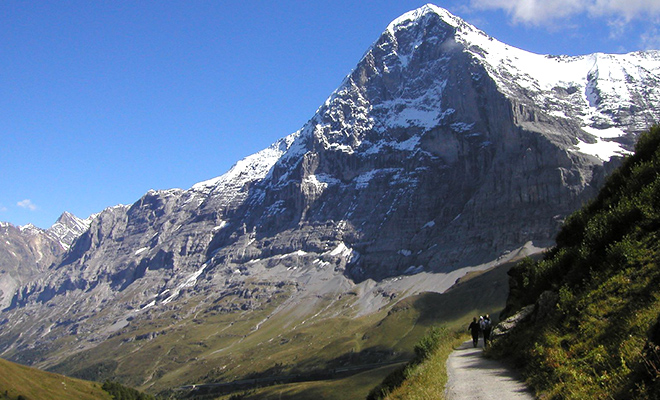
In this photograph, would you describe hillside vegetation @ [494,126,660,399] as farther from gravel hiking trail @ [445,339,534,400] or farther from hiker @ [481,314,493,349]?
hiker @ [481,314,493,349]

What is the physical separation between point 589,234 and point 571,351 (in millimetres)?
10259

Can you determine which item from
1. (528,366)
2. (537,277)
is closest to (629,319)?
(528,366)

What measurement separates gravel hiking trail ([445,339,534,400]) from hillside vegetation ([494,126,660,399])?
670 mm

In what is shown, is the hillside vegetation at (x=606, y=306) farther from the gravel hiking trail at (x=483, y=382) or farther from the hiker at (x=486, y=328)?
the hiker at (x=486, y=328)

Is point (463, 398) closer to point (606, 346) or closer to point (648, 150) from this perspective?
point (606, 346)

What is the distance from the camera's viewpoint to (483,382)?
21016mm

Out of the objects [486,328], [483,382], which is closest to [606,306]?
[483,382]

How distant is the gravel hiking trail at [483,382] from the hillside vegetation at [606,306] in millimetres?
670

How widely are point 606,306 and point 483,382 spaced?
17.7ft

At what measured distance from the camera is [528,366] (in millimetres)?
21031

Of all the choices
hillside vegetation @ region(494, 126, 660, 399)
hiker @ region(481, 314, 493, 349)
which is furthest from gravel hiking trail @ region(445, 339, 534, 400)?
hiker @ region(481, 314, 493, 349)

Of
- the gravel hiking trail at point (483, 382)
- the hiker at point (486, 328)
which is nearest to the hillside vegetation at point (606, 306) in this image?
the gravel hiking trail at point (483, 382)

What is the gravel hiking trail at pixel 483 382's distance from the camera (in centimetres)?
1848

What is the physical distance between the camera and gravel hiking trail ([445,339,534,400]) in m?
18.5
